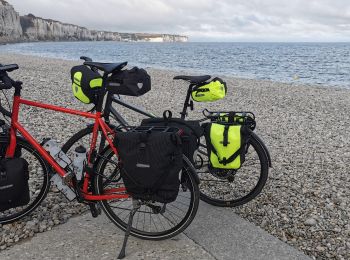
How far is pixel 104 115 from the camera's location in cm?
409

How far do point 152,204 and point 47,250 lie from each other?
1213 millimetres

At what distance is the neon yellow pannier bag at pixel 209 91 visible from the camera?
4.46 m

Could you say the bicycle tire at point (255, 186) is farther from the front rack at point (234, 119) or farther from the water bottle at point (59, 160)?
the water bottle at point (59, 160)

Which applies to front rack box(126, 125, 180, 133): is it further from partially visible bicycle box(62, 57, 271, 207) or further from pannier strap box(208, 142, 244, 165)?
pannier strap box(208, 142, 244, 165)

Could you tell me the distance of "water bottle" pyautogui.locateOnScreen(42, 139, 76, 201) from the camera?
4.10 metres

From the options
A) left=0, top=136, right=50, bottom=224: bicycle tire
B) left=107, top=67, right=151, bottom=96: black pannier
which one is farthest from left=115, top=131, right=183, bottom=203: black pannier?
left=0, top=136, right=50, bottom=224: bicycle tire

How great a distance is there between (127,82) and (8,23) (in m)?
165

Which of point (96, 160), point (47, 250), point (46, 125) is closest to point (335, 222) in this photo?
point (96, 160)

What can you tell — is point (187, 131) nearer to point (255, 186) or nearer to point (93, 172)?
point (93, 172)

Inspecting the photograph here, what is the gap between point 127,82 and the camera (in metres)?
3.84

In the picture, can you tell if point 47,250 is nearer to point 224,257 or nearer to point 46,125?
point 224,257

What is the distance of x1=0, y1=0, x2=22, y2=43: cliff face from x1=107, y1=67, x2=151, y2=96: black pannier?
497ft

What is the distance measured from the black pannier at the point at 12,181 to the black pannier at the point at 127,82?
1.35 meters

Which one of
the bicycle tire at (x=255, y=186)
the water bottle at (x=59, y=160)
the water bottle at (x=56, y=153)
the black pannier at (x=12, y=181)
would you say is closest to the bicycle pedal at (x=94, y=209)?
the water bottle at (x=59, y=160)
